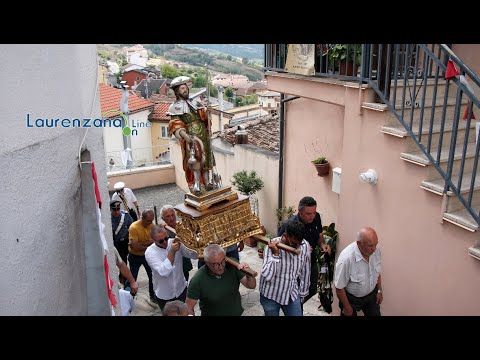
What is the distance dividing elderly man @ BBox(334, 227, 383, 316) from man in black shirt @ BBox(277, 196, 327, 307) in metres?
0.75

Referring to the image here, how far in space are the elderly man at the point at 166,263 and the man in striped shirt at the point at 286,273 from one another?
846 millimetres

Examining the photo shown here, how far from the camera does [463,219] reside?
4.17 meters

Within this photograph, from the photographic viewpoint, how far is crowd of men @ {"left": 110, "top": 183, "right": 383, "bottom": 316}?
372 cm

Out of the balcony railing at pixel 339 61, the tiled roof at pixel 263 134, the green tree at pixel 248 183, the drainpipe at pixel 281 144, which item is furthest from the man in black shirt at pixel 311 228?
the tiled roof at pixel 263 134

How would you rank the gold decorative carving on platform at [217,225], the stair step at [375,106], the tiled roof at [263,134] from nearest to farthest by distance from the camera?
the gold decorative carving on platform at [217,225], the stair step at [375,106], the tiled roof at [263,134]

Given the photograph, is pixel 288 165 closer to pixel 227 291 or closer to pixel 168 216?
pixel 168 216

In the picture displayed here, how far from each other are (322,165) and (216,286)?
13.6ft

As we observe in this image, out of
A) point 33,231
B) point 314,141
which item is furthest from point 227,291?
point 314,141

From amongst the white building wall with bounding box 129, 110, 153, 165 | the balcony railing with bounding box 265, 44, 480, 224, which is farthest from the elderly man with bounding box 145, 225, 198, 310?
the white building wall with bounding box 129, 110, 153, 165

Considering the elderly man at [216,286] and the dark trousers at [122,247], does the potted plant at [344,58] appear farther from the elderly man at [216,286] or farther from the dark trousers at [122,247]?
the dark trousers at [122,247]

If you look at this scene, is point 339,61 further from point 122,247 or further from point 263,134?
point 263,134

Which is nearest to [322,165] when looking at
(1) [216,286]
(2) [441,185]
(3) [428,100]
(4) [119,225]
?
(3) [428,100]

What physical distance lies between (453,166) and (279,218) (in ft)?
14.8

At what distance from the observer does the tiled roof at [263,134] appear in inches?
454
